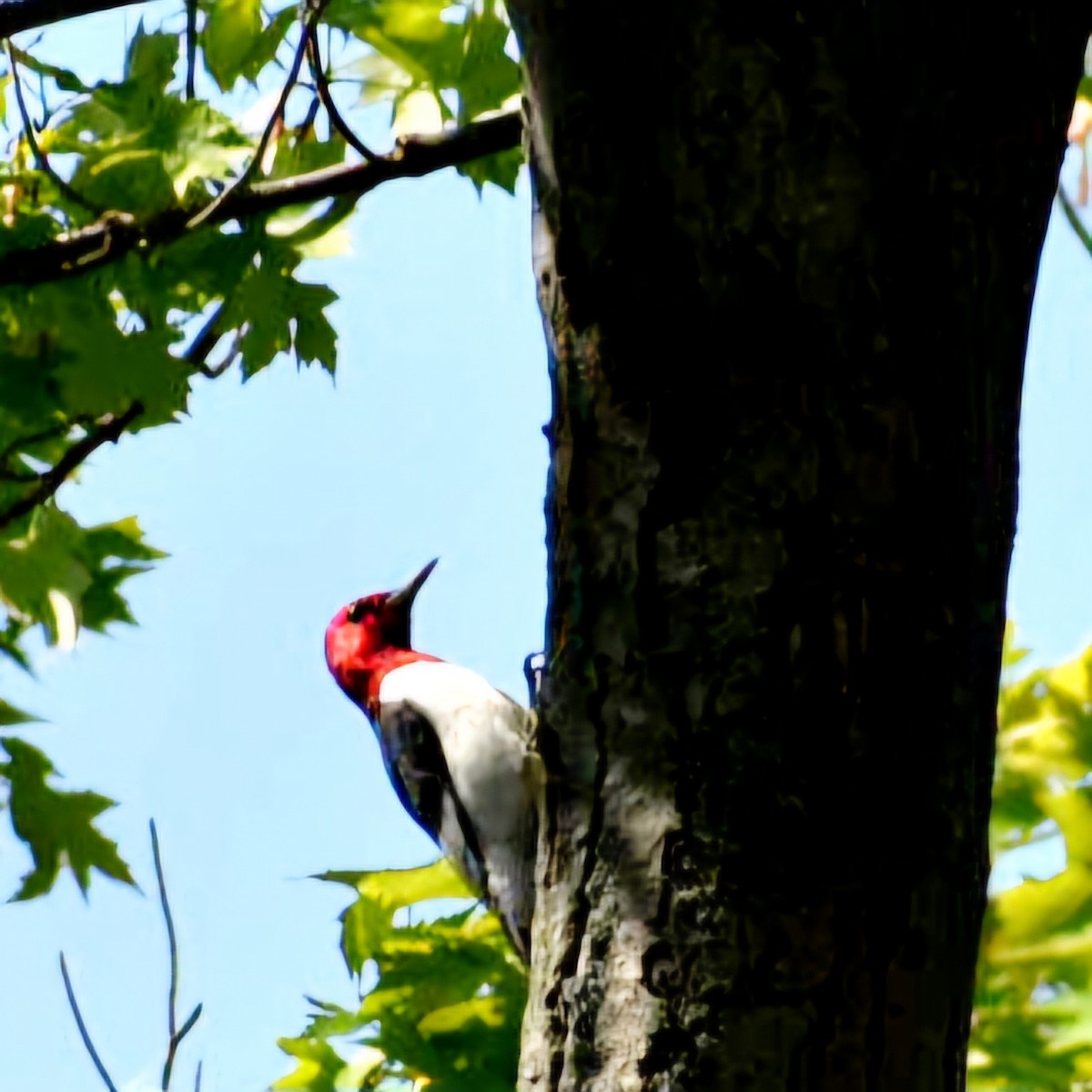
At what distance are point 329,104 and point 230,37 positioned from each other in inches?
10.4

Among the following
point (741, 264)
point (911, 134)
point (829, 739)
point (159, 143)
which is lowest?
point (829, 739)

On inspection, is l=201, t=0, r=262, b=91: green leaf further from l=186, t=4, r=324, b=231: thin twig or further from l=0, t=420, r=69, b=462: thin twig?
l=0, t=420, r=69, b=462: thin twig

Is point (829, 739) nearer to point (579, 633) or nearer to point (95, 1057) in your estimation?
point (579, 633)

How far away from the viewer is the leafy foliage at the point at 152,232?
225 cm

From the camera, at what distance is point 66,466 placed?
2641 millimetres

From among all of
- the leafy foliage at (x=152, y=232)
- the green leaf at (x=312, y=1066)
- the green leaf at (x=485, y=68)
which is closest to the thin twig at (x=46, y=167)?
the leafy foliage at (x=152, y=232)

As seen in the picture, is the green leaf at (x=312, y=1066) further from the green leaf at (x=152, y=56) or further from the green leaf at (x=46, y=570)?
the green leaf at (x=152, y=56)

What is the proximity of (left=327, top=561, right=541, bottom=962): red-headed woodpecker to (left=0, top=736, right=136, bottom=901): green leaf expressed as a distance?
0.69 metres

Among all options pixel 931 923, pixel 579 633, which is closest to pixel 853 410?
pixel 579 633

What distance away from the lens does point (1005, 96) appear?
1.40m

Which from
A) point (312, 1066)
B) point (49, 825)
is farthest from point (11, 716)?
point (312, 1066)

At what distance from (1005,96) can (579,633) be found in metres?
0.73

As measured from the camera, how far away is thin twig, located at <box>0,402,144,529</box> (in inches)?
101

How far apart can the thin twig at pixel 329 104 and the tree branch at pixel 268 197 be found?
0.11 ft
